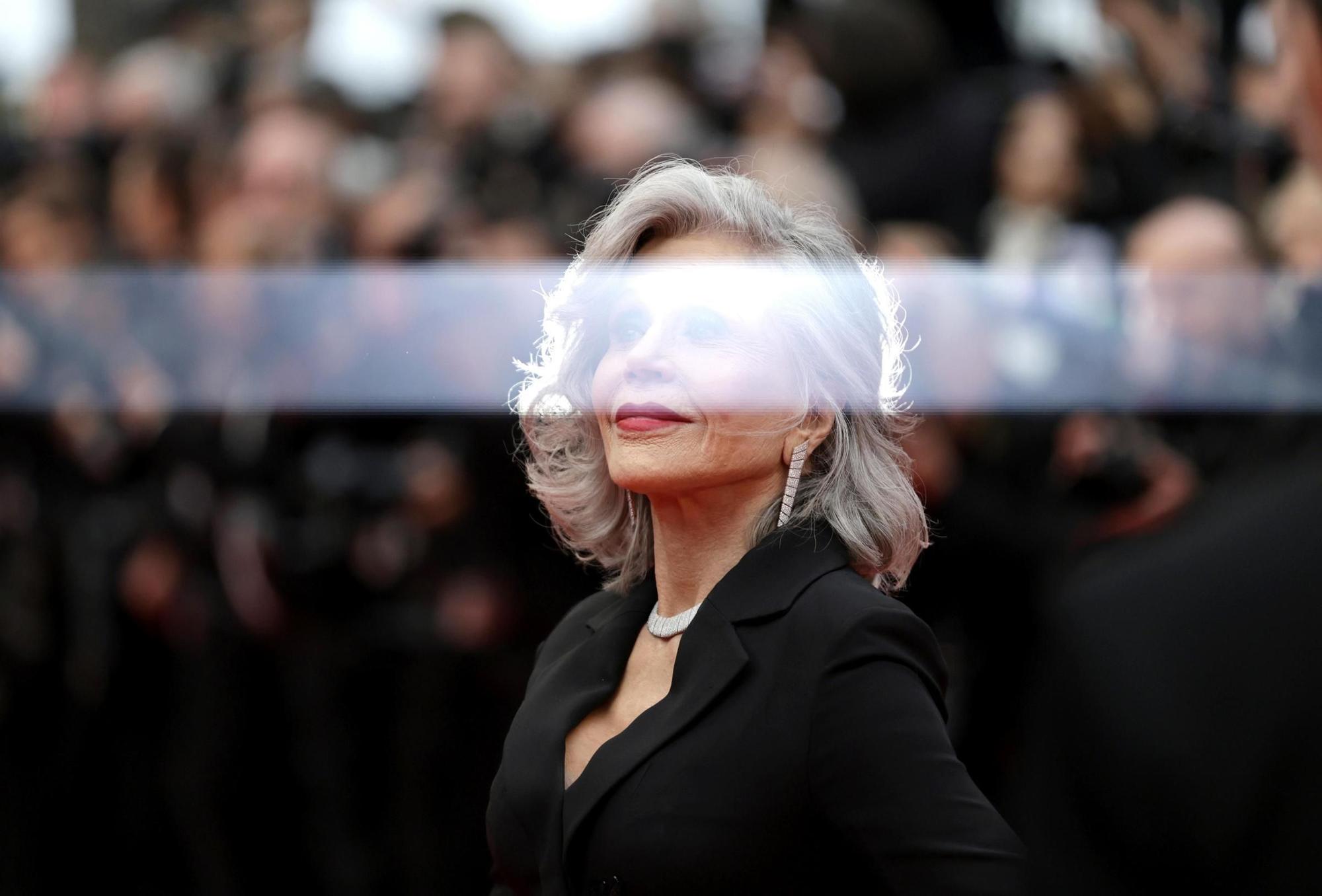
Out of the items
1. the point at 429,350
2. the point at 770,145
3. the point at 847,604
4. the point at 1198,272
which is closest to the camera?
the point at 847,604

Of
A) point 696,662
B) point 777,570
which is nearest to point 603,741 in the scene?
point 696,662

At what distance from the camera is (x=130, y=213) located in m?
5.45

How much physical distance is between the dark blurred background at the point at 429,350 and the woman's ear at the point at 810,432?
0.22 meters

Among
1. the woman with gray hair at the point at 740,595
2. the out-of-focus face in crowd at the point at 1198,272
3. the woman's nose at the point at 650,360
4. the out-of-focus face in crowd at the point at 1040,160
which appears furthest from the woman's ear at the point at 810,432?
the out-of-focus face in crowd at the point at 1040,160

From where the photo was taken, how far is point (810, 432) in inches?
59.6

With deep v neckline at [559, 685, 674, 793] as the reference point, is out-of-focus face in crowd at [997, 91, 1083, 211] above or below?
above

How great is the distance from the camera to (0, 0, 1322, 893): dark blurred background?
7.88 feet

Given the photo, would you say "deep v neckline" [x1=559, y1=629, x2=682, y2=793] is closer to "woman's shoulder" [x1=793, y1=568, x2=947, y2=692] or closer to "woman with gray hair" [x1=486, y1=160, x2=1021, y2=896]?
"woman with gray hair" [x1=486, y1=160, x2=1021, y2=896]

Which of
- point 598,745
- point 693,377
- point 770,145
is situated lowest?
point 598,745

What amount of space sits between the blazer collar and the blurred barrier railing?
0.15 m

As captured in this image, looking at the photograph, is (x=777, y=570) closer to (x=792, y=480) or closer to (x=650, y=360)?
(x=792, y=480)

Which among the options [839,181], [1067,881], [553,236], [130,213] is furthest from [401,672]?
[130,213]

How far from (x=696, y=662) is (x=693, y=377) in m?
0.26

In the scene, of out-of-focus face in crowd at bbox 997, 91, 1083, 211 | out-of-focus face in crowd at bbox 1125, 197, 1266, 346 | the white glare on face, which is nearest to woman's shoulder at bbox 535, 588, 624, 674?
the white glare on face
